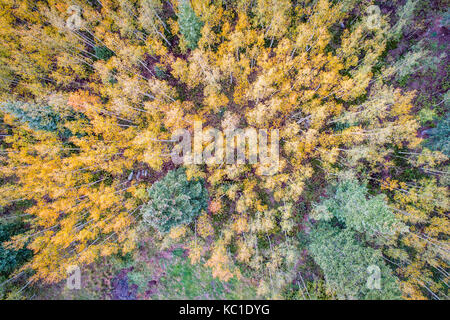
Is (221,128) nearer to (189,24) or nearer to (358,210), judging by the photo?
(189,24)

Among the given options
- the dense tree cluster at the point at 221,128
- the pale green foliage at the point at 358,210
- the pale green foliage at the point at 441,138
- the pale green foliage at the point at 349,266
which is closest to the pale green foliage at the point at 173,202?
the dense tree cluster at the point at 221,128

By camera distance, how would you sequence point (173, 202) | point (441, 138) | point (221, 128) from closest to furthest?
point (173, 202), point (441, 138), point (221, 128)

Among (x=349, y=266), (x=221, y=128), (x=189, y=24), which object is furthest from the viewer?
(x=221, y=128)

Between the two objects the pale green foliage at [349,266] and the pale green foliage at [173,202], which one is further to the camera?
the pale green foliage at [173,202]

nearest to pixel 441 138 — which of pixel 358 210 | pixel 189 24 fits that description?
pixel 358 210

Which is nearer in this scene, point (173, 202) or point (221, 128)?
point (173, 202)

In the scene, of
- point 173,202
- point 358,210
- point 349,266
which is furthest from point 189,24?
point 349,266

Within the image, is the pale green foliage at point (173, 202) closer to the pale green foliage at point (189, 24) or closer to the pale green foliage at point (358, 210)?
the pale green foliage at point (358, 210)

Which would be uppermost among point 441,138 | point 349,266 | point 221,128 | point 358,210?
point 221,128

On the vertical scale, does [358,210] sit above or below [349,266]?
above
